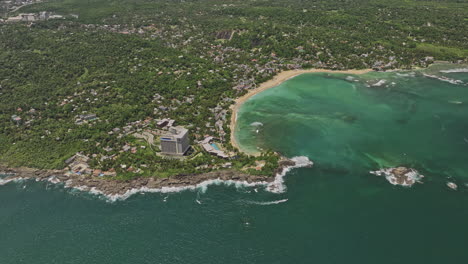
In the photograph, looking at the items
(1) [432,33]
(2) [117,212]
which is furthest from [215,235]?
(1) [432,33]

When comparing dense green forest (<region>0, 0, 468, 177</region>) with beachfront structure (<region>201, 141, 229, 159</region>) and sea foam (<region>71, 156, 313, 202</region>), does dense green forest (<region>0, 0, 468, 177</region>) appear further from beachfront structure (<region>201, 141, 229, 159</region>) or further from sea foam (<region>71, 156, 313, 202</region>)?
sea foam (<region>71, 156, 313, 202</region>)

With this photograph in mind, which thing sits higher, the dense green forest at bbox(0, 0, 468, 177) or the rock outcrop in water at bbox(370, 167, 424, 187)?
the dense green forest at bbox(0, 0, 468, 177)

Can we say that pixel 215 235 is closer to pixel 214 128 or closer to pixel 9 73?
pixel 214 128

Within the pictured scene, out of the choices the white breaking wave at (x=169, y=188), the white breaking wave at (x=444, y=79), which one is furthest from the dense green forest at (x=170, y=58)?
the white breaking wave at (x=444, y=79)

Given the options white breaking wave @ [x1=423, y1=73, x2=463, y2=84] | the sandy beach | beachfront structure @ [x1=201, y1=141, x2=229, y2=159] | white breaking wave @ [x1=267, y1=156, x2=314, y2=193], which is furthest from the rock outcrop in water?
white breaking wave @ [x1=423, y1=73, x2=463, y2=84]

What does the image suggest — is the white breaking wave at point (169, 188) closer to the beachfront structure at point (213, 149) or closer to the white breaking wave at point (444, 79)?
the beachfront structure at point (213, 149)
